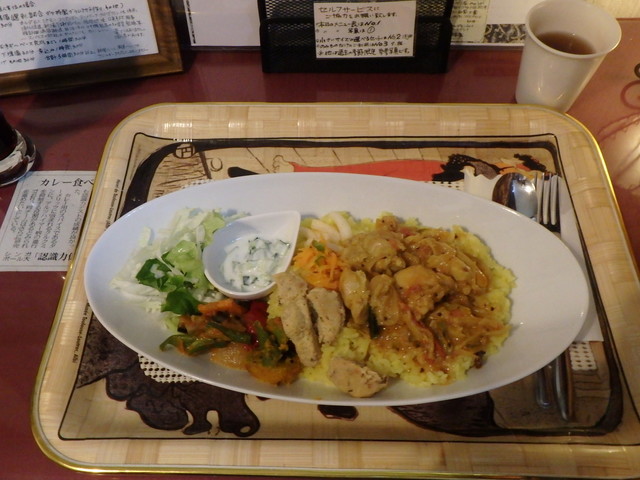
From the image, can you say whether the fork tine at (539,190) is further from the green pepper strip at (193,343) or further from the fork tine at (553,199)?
the green pepper strip at (193,343)

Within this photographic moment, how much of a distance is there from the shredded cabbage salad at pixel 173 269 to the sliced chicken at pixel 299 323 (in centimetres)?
38

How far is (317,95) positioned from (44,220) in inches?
66.0

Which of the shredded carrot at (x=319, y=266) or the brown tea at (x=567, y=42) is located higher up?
the brown tea at (x=567, y=42)

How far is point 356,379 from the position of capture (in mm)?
1843

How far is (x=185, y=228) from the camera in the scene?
2250mm

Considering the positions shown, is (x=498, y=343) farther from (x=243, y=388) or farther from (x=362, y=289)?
(x=243, y=388)

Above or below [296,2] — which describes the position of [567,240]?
below

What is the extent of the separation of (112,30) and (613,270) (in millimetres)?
2833

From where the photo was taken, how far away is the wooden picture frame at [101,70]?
2922 mm

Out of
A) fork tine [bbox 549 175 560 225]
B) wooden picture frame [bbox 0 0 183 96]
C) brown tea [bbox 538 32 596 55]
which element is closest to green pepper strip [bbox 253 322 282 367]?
fork tine [bbox 549 175 560 225]

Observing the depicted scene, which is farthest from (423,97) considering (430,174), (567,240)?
(567,240)

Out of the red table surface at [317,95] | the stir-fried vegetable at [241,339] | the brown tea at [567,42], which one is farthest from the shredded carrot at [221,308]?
the brown tea at [567,42]

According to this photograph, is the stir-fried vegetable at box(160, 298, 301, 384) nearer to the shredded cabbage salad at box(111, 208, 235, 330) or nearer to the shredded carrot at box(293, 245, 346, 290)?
the shredded cabbage salad at box(111, 208, 235, 330)

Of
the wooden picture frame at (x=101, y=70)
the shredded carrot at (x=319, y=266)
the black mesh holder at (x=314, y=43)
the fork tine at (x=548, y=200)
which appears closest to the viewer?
the shredded carrot at (x=319, y=266)
